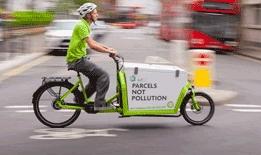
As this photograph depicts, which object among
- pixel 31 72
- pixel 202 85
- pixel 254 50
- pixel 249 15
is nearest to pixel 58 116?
pixel 202 85

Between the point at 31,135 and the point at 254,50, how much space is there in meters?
29.4

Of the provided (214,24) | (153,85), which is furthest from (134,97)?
(214,24)

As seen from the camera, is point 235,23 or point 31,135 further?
point 235,23

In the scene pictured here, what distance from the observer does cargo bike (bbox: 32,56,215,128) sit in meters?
9.00

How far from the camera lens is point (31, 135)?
848 centimetres

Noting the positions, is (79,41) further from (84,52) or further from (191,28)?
(191,28)

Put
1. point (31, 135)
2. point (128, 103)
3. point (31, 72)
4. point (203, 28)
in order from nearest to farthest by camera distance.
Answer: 1. point (31, 135)
2. point (128, 103)
3. point (31, 72)
4. point (203, 28)

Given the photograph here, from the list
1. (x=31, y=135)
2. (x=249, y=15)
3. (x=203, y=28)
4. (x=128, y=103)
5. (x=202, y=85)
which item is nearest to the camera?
(x=31, y=135)

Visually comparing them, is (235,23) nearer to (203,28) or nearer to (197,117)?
(203,28)

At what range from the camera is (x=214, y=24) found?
30844 millimetres

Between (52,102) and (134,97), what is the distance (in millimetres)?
1162

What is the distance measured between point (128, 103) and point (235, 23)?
75.3 feet

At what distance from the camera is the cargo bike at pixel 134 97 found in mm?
9000

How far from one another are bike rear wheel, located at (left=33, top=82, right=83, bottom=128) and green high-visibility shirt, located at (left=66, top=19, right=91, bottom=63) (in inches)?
17.8
